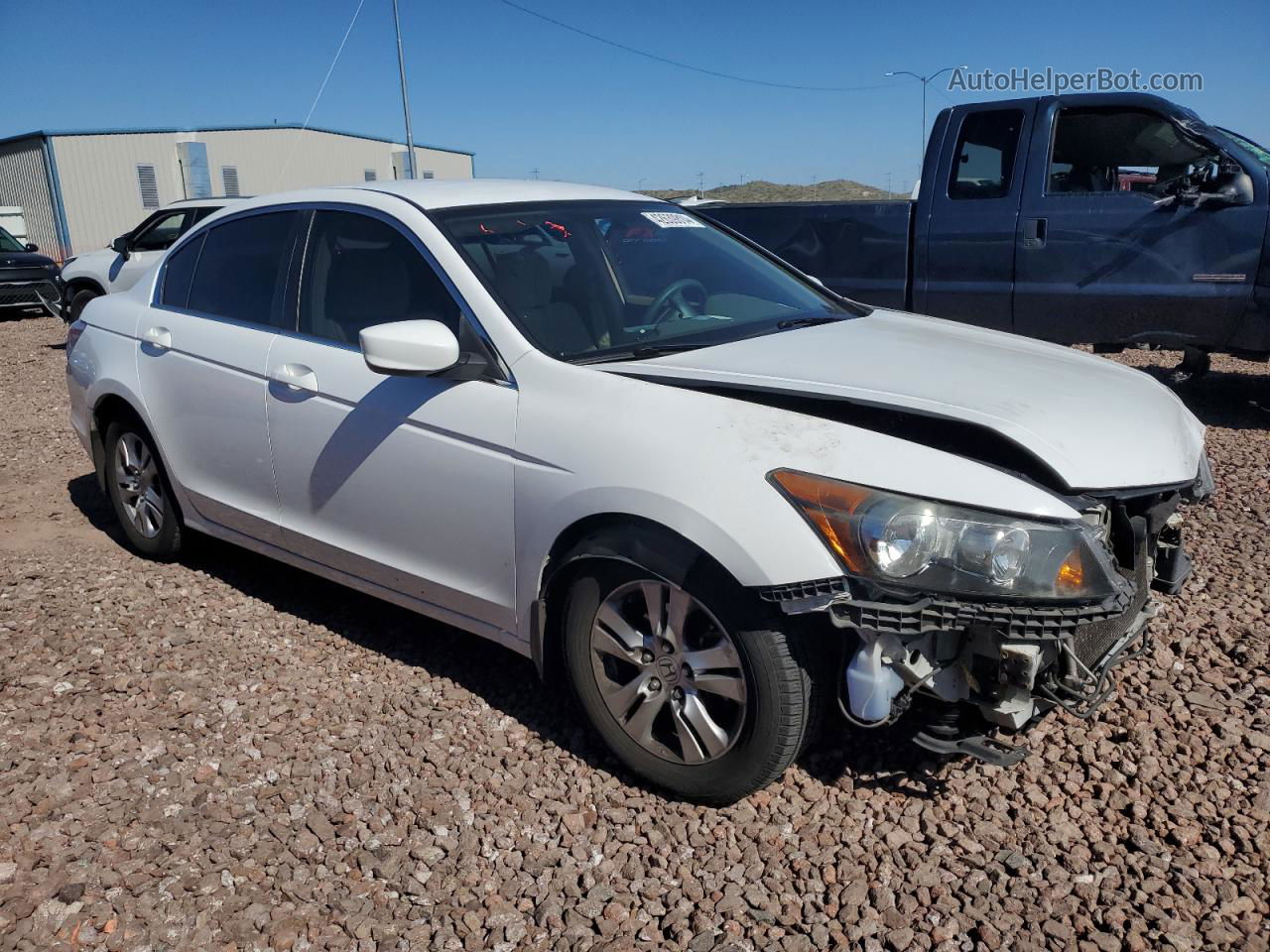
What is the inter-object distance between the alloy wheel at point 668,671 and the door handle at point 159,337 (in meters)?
2.55

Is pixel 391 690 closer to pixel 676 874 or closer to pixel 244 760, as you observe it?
pixel 244 760

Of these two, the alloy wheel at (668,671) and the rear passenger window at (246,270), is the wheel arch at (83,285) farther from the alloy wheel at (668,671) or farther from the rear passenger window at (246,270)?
the alloy wheel at (668,671)

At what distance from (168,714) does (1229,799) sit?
10.8 feet

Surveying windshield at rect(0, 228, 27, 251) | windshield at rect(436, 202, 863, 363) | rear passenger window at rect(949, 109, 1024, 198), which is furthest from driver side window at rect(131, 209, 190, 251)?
windshield at rect(436, 202, 863, 363)

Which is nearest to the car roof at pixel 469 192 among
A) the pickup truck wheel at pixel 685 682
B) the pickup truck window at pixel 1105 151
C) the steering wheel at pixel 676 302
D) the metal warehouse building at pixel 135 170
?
the steering wheel at pixel 676 302

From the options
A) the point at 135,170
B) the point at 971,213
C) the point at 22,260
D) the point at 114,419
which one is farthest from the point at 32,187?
the point at 971,213

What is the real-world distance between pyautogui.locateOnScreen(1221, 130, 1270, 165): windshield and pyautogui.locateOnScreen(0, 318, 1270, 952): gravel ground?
13.3ft

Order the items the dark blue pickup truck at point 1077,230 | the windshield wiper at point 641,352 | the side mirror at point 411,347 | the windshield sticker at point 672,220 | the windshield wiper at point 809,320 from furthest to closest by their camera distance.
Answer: the dark blue pickup truck at point 1077,230, the windshield sticker at point 672,220, the windshield wiper at point 809,320, the windshield wiper at point 641,352, the side mirror at point 411,347

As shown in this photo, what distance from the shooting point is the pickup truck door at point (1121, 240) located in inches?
272

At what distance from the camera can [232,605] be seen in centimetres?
455

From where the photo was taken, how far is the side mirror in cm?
314

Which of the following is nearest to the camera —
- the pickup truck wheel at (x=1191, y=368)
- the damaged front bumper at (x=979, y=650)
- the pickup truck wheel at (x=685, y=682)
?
the damaged front bumper at (x=979, y=650)

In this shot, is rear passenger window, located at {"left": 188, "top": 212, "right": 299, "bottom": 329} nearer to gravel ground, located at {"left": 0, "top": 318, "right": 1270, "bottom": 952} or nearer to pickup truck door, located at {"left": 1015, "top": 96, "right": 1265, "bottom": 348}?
gravel ground, located at {"left": 0, "top": 318, "right": 1270, "bottom": 952}

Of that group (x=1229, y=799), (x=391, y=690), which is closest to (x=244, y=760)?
(x=391, y=690)
